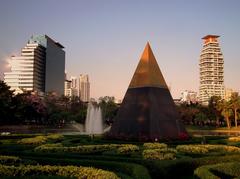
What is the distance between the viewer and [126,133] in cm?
2444

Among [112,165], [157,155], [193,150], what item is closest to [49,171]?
[112,165]

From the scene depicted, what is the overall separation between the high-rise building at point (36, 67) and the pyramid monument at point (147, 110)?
114197 millimetres

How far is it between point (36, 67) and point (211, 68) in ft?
343

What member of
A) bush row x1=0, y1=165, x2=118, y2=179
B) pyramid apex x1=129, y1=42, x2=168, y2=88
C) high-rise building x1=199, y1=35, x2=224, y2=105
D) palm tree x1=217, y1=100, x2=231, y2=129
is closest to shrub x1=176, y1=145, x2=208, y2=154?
bush row x1=0, y1=165, x2=118, y2=179

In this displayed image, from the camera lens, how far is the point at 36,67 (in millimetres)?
143875

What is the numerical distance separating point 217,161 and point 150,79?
13048mm

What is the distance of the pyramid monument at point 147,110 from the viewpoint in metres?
23.7

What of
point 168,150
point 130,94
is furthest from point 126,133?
point 168,150

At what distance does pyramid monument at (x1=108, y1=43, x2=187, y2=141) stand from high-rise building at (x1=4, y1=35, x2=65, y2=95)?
114m

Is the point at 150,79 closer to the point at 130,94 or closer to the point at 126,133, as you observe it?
the point at 130,94

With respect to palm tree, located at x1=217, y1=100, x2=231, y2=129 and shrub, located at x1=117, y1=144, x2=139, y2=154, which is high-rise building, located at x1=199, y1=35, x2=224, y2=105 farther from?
shrub, located at x1=117, y1=144, x2=139, y2=154

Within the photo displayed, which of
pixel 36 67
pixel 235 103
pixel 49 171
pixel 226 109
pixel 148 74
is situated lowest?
pixel 49 171

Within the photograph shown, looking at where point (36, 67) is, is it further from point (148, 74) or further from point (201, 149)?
point (201, 149)

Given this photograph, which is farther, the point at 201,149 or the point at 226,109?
the point at 226,109
